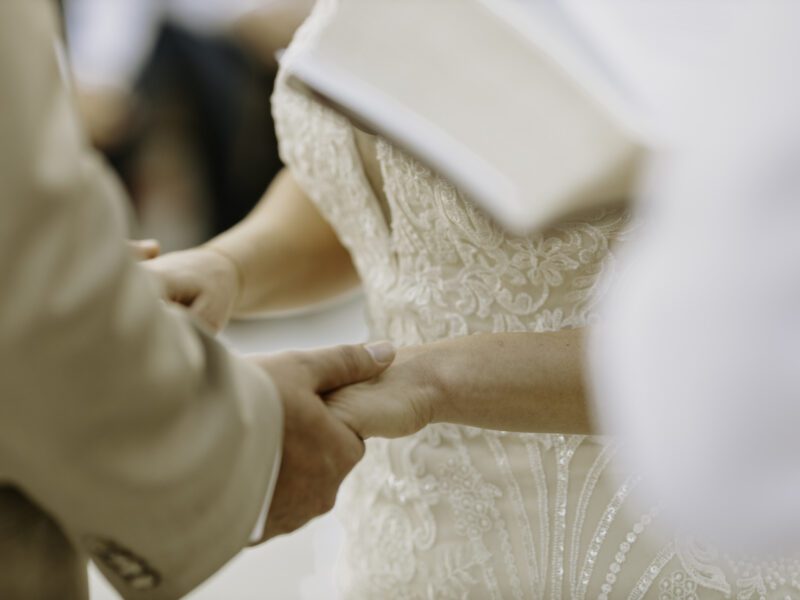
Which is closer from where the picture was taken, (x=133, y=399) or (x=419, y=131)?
(x=133, y=399)

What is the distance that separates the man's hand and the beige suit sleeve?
71mm

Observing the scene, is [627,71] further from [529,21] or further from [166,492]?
[166,492]

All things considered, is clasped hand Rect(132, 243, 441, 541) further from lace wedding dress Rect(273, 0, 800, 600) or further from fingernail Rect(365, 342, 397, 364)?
lace wedding dress Rect(273, 0, 800, 600)

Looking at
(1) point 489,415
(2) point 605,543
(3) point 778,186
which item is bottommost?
(2) point 605,543

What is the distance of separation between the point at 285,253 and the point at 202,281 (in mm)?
167

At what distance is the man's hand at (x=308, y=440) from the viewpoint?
2.34 feet

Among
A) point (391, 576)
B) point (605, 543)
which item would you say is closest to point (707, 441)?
point (605, 543)

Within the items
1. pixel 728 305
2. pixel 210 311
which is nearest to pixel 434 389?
pixel 210 311

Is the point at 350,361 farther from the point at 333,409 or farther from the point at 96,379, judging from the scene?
the point at 96,379

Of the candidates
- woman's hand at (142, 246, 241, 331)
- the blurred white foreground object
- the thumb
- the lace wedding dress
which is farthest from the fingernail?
the blurred white foreground object

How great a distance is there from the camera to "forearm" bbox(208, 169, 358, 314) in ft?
3.92

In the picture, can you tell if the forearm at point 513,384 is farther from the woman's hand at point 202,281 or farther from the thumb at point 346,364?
the woman's hand at point 202,281

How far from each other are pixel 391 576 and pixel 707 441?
2.11 ft

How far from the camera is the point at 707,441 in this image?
17.2 inches
